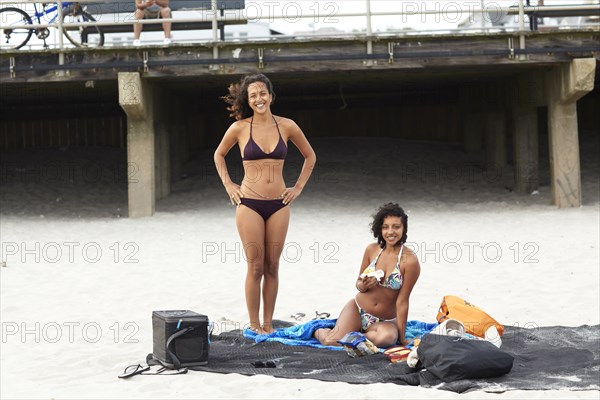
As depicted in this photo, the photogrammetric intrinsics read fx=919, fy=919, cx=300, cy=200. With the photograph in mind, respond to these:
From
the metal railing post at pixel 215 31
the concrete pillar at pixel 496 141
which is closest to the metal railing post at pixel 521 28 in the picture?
the concrete pillar at pixel 496 141

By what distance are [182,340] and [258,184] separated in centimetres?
137

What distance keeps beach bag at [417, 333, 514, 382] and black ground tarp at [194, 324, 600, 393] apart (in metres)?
0.05

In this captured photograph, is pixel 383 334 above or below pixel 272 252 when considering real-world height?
below

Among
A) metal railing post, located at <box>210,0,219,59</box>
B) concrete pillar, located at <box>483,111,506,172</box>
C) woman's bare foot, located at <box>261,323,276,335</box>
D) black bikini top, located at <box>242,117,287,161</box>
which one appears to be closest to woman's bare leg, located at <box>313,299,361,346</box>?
woman's bare foot, located at <box>261,323,276,335</box>

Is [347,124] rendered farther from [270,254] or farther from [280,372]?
[280,372]

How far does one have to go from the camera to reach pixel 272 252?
6.51 m

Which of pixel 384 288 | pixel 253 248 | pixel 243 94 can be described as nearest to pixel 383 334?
pixel 384 288

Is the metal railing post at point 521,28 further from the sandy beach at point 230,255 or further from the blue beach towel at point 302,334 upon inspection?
the blue beach towel at point 302,334

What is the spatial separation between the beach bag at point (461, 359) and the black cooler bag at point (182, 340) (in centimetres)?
→ 132

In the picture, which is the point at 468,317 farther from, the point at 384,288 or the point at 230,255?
the point at 230,255

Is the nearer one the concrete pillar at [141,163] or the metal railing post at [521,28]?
the metal railing post at [521,28]

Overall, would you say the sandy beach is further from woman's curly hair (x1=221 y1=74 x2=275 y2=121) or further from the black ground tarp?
woman's curly hair (x1=221 y1=74 x2=275 y2=121)

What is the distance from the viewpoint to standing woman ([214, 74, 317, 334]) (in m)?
6.41

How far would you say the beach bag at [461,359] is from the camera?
5129 mm
